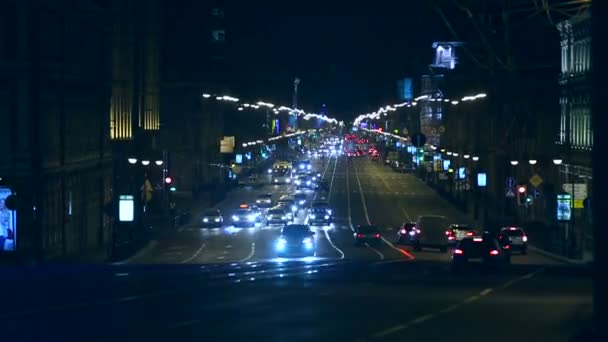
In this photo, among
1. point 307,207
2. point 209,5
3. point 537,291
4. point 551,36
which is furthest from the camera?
point 209,5

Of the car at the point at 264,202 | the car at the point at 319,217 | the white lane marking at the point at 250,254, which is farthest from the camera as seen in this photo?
the car at the point at 264,202

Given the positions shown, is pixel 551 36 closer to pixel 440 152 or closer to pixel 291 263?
pixel 440 152

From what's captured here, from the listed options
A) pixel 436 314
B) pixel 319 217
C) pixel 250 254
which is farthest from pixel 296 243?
pixel 436 314

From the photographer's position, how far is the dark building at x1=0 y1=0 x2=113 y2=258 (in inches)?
1857

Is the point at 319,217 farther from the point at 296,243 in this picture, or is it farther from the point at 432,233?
the point at 296,243

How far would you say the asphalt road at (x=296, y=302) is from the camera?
703 inches

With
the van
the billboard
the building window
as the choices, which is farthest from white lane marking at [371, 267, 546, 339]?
the building window

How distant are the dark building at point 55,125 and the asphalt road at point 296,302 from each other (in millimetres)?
12746

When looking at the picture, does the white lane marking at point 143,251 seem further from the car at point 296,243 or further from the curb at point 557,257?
the curb at point 557,257

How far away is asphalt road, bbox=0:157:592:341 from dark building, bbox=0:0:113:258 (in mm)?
12746

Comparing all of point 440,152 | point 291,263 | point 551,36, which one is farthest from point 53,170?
point 440,152

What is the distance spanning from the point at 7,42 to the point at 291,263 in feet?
57.8

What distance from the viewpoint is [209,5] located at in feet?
597

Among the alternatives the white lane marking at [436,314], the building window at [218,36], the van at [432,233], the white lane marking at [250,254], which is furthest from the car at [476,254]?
the building window at [218,36]
